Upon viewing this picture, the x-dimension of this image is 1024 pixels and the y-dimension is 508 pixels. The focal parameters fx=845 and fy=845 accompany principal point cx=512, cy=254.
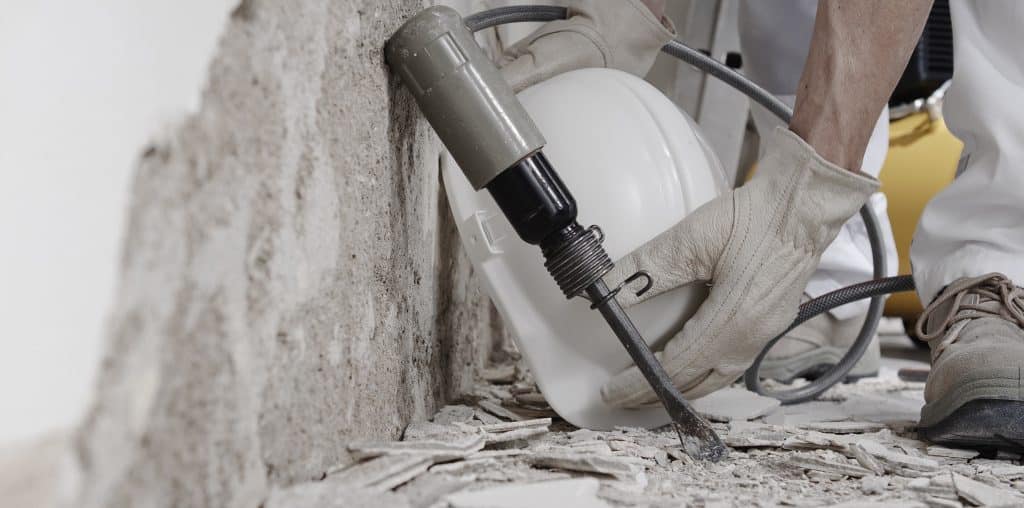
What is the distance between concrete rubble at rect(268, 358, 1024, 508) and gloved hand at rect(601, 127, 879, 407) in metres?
0.12

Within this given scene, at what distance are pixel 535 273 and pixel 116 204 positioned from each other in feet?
2.12

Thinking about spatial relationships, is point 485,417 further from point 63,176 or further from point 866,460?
point 63,176

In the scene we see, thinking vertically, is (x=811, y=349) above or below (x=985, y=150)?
below

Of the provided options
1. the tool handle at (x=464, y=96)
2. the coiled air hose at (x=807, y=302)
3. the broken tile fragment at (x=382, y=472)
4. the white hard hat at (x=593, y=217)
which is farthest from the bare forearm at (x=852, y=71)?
the broken tile fragment at (x=382, y=472)

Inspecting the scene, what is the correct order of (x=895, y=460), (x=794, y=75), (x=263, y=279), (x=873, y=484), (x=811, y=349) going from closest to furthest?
(x=263, y=279) < (x=873, y=484) < (x=895, y=460) < (x=811, y=349) < (x=794, y=75)

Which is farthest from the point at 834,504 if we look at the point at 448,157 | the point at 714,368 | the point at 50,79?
the point at 50,79

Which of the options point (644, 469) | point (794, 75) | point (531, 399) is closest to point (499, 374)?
point (531, 399)

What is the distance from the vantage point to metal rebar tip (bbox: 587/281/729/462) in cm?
99

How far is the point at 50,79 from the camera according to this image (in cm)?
53

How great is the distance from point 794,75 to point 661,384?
3.52ft

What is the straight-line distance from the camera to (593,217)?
1.08 metres

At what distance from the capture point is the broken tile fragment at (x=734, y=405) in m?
1.26

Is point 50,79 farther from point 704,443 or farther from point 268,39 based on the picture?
point 704,443

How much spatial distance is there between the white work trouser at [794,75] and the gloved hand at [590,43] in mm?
538
